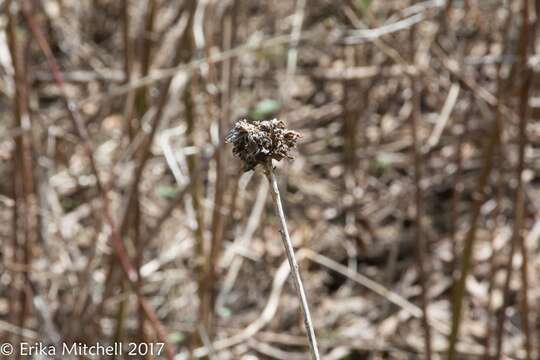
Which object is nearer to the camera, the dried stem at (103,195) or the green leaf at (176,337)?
the dried stem at (103,195)

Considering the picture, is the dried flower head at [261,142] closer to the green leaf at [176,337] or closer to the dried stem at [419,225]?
the dried stem at [419,225]

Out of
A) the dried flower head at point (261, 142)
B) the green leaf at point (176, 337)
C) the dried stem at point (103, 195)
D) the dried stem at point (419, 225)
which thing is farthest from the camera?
the green leaf at point (176, 337)

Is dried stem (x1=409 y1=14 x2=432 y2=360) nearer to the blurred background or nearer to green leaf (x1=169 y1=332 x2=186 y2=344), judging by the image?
the blurred background

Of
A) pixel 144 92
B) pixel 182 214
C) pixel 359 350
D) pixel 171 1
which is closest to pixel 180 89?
pixel 144 92

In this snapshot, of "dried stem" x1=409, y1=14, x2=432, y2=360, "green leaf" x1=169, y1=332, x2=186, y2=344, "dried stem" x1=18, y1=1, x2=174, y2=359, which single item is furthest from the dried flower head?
"green leaf" x1=169, y1=332, x2=186, y2=344

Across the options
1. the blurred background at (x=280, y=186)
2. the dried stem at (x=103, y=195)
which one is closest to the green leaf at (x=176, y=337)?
the blurred background at (x=280, y=186)

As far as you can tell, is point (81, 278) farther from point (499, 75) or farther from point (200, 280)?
point (499, 75)
